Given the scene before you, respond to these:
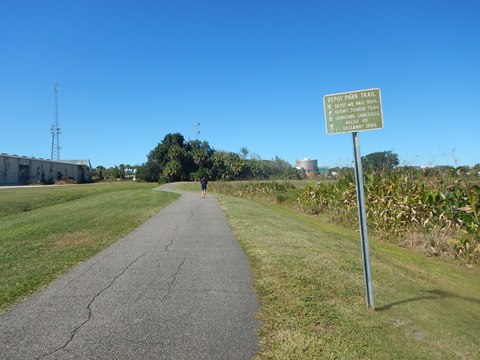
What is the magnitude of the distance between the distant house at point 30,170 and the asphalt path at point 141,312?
7054cm

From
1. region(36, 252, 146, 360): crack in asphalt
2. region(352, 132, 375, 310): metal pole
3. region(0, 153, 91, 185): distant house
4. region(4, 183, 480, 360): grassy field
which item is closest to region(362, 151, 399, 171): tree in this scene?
region(4, 183, 480, 360): grassy field

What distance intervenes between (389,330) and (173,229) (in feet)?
29.6

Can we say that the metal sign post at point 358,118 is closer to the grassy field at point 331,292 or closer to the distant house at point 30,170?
the grassy field at point 331,292

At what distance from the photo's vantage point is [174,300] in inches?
213

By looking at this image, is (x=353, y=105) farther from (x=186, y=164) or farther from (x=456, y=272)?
(x=186, y=164)

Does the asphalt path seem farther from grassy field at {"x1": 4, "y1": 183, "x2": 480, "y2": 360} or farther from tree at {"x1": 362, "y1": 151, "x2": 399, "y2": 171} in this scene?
tree at {"x1": 362, "y1": 151, "x2": 399, "y2": 171}

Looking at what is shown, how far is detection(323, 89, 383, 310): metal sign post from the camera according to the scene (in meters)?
5.04

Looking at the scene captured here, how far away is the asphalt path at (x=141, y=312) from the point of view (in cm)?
392

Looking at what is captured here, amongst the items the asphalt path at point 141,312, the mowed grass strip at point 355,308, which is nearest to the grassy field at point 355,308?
the mowed grass strip at point 355,308

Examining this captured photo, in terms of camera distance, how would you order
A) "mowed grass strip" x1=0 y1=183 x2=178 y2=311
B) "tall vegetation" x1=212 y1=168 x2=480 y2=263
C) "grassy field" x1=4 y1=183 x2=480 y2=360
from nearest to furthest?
"grassy field" x1=4 y1=183 x2=480 y2=360, "mowed grass strip" x1=0 y1=183 x2=178 y2=311, "tall vegetation" x1=212 y1=168 x2=480 y2=263

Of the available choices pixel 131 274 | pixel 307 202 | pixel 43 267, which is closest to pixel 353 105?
pixel 131 274

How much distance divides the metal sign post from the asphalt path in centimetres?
171

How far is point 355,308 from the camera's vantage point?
5.12 m

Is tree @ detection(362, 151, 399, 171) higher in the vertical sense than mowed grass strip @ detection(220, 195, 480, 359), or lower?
higher
